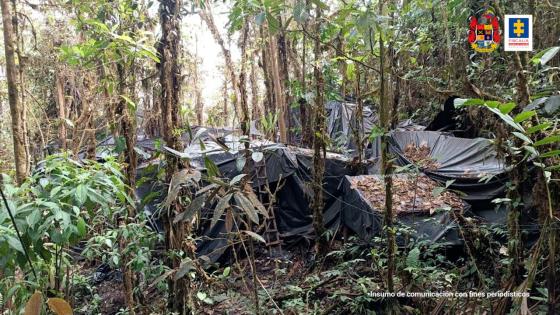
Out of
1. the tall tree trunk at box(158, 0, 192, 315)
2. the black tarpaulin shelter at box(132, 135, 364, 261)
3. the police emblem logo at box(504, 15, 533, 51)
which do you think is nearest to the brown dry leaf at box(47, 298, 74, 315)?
the tall tree trunk at box(158, 0, 192, 315)

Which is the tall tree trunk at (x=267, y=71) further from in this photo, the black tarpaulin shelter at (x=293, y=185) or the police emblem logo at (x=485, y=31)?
the police emblem logo at (x=485, y=31)

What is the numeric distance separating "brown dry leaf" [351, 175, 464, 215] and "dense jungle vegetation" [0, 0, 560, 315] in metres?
0.03

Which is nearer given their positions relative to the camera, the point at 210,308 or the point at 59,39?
the point at 210,308

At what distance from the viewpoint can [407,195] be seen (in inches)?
182

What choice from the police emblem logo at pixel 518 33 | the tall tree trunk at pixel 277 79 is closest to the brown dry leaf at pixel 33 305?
the police emblem logo at pixel 518 33

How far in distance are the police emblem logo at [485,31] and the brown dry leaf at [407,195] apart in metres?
1.43

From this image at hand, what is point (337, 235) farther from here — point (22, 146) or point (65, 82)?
point (65, 82)

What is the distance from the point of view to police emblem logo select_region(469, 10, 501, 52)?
3.21m

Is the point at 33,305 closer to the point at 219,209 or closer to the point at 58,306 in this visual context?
the point at 58,306

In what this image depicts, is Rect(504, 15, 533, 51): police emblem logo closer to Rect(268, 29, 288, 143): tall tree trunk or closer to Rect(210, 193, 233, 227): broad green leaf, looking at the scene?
Rect(210, 193, 233, 227): broad green leaf

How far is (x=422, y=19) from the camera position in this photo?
5.90 m

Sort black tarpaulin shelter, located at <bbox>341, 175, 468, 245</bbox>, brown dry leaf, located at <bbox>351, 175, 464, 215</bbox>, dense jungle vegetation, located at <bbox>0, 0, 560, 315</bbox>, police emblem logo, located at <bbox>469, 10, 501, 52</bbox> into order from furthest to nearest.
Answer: brown dry leaf, located at <bbox>351, 175, 464, 215</bbox> → black tarpaulin shelter, located at <bbox>341, 175, 468, 245</bbox> → police emblem logo, located at <bbox>469, 10, 501, 52</bbox> → dense jungle vegetation, located at <bbox>0, 0, 560, 315</bbox>

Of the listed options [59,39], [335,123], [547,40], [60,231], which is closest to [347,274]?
[60,231]

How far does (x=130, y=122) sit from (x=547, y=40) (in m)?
5.02
